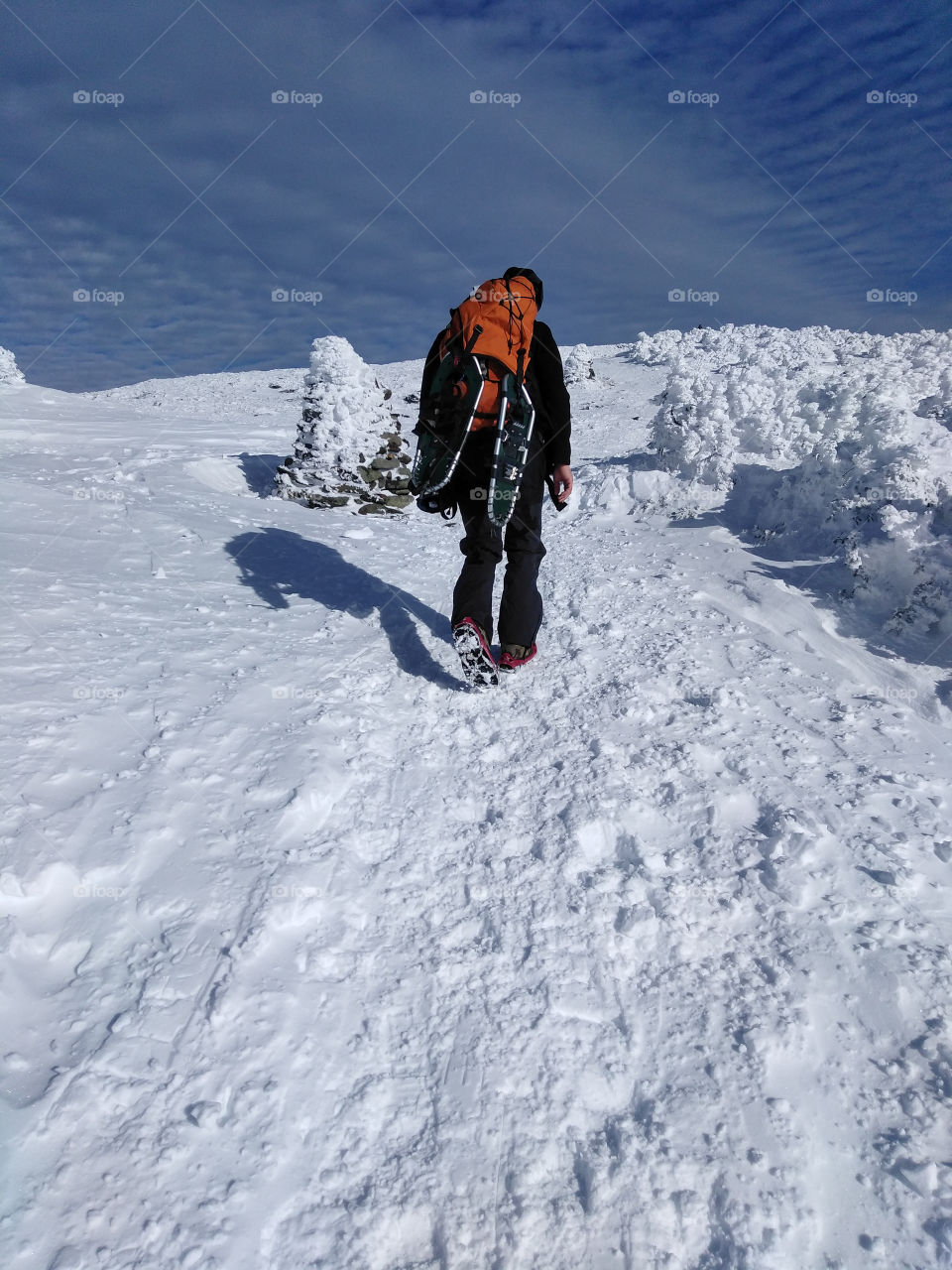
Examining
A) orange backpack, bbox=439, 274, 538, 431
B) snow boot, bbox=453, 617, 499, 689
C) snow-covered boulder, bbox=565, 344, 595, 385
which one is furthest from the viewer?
snow-covered boulder, bbox=565, 344, 595, 385

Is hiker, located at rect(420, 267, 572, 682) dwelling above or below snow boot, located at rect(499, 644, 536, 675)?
above

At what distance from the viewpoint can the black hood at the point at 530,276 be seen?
397 cm

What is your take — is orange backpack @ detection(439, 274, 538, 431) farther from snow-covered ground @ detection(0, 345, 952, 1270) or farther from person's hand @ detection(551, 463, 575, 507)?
snow-covered ground @ detection(0, 345, 952, 1270)

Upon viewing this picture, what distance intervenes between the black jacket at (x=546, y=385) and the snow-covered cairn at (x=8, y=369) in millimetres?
18556

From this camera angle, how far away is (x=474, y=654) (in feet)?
13.3

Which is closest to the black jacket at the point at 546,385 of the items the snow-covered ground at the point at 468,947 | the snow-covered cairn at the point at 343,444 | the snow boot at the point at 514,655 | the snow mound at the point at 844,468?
the snow boot at the point at 514,655

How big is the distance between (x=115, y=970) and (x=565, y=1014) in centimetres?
147

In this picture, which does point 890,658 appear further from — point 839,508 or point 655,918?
point 655,918

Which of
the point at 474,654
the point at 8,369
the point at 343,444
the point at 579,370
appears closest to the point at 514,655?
the point at 474,654

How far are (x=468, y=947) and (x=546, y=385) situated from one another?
3.18 metres

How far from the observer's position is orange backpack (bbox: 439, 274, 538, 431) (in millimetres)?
3768

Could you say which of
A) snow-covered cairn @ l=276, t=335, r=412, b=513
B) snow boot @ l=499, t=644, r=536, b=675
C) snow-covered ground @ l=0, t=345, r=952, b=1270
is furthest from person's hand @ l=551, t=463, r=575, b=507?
snow-covered cairn @ l=276, t=335, r=412, b=513

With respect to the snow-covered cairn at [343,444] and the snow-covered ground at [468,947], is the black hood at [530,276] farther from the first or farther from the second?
the snow-covered cairn at [343,444]

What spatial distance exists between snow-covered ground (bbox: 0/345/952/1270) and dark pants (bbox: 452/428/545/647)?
44 cm
